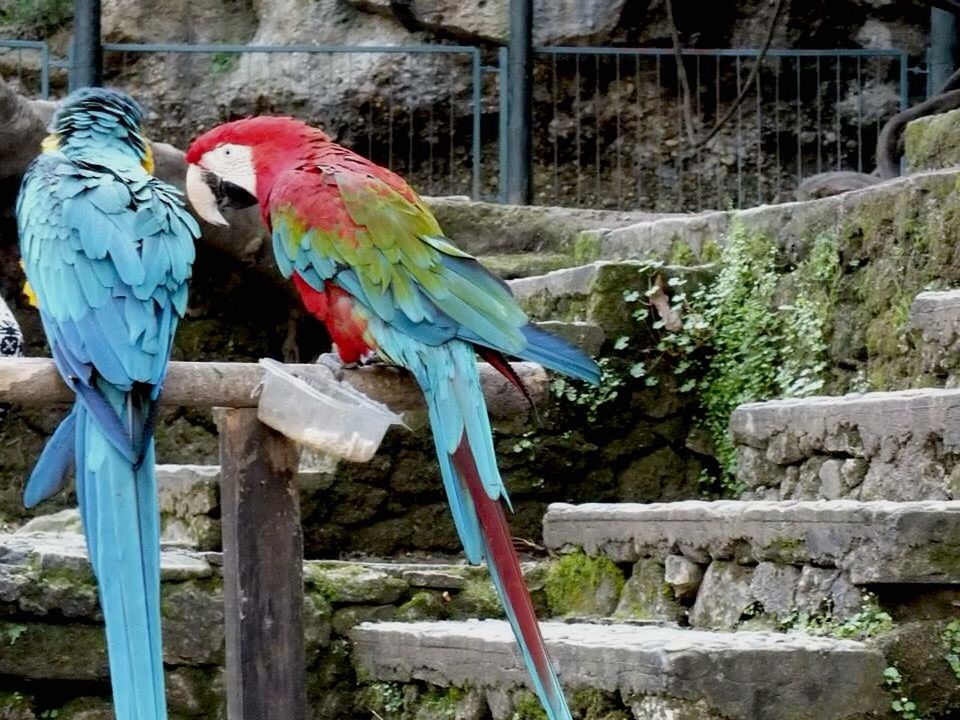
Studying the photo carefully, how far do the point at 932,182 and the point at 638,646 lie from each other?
5.95 ft

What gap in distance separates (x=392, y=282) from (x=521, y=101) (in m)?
4.03

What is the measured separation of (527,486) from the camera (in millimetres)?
4957

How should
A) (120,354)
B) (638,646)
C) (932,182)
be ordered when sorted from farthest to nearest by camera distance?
(932,182) → (638,646) → (120,354)

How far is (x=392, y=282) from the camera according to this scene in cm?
300

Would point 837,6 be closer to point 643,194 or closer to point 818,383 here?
point 643,194

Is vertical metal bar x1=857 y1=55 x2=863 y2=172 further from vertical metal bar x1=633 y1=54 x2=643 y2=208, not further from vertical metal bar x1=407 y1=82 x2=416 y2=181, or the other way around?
vertical metal bar x1=407 y1=82 x2=416 y2=181

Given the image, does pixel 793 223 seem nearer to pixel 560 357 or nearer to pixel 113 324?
pixel 560 357

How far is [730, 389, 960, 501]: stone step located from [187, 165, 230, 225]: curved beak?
145 centimetres

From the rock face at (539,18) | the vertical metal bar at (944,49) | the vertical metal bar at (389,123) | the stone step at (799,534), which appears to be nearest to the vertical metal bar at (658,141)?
the rock face at (539,18)

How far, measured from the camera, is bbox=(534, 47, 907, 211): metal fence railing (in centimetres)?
850

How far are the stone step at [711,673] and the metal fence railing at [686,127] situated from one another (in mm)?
5391

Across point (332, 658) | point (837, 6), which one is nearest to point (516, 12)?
point (837, 6)

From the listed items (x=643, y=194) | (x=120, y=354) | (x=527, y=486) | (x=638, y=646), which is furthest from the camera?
(x=643, y=194)

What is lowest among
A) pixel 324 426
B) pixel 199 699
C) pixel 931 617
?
pixel 199 699
